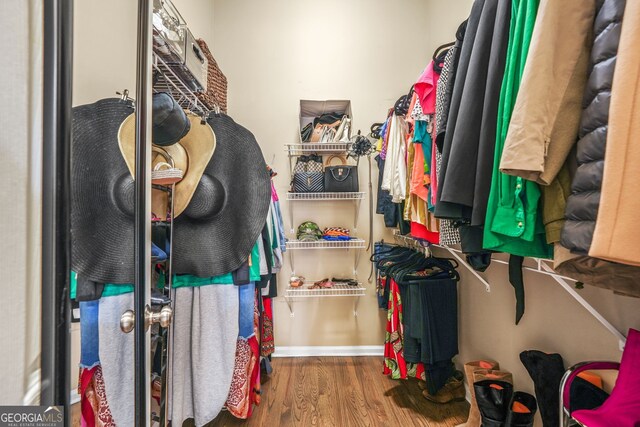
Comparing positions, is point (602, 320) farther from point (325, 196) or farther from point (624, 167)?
point (325, 196)

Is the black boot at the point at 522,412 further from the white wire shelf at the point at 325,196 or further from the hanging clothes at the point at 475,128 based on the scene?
the white wire shelf at the point at 325,196

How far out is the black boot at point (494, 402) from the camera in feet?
4.17

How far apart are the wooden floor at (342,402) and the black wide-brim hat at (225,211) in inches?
38.5

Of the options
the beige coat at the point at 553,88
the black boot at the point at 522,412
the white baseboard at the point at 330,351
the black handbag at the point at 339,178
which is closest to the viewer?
the beige coat at the point at 553,88

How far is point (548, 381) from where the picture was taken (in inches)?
43.1

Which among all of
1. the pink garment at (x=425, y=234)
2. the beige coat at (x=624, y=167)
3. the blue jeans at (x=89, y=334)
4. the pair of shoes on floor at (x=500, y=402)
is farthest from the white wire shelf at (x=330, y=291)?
the beige coat at (x=624, y=167)

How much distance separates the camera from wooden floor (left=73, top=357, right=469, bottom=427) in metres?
1.61

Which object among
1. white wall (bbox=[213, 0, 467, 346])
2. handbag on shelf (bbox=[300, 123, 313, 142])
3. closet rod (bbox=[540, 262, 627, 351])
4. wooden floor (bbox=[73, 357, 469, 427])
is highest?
white wall (bbox=[213, 0, 467, 346])

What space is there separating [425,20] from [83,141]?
9.21 feet

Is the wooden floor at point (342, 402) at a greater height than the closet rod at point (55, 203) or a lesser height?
lesser

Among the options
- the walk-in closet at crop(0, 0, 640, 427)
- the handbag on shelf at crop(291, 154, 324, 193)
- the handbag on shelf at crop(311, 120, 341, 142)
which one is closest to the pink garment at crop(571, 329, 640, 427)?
the walk-in closet at crop(0, 0, 640, 427)

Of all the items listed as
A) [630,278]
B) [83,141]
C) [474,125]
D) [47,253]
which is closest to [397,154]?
[474,125]

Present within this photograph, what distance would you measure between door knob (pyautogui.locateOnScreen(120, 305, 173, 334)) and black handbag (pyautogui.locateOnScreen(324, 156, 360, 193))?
1475 mm

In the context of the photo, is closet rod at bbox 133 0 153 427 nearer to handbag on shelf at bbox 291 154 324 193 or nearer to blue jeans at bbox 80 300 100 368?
blue jeans at bbox 80 300 100 368
